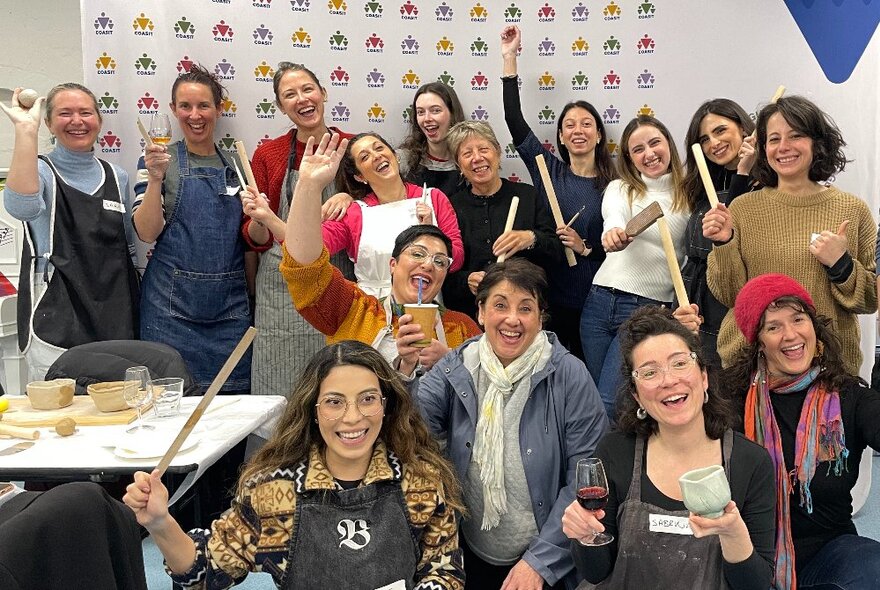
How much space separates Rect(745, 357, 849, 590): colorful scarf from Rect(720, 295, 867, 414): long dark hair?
0.10 ft

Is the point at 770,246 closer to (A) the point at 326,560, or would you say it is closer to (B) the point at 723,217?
(B) the point at 723,217

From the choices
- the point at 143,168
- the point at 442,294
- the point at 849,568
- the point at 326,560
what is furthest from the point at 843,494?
the point at 143,168

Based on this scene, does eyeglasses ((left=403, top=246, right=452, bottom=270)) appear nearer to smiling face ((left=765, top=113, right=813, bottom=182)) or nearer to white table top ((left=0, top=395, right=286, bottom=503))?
white table top ((left=0, top=395, right=286, bottom=503))

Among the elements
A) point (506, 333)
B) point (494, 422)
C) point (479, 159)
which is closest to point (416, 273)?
point (506, 333)

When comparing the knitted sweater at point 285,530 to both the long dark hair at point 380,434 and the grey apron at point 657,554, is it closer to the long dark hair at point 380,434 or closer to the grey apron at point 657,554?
the long dark hair at point 380,434

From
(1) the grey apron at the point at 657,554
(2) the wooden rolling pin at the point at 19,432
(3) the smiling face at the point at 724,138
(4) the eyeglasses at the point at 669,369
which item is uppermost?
(3) the smiling face at the point at 724,138

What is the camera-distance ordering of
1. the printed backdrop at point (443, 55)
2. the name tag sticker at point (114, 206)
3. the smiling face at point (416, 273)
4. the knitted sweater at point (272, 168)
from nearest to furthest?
the smiling face at point (416, 273), the name tag sticker at point (114, 206), the knitted sweater at point (272, 168), the printed backdrop at point (443, 55)

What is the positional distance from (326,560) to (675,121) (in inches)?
118

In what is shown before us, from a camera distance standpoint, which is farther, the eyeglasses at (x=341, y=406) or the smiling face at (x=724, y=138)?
the smiling face at (x=724, y=138)

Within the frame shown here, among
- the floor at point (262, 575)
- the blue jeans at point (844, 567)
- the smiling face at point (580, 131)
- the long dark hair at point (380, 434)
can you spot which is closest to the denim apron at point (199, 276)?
the floor at point (262, 575)

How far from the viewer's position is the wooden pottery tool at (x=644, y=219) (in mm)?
3266

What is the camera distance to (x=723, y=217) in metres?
3.07

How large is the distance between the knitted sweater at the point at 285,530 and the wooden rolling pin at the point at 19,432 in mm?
715

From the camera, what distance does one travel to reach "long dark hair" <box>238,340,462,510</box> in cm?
223
